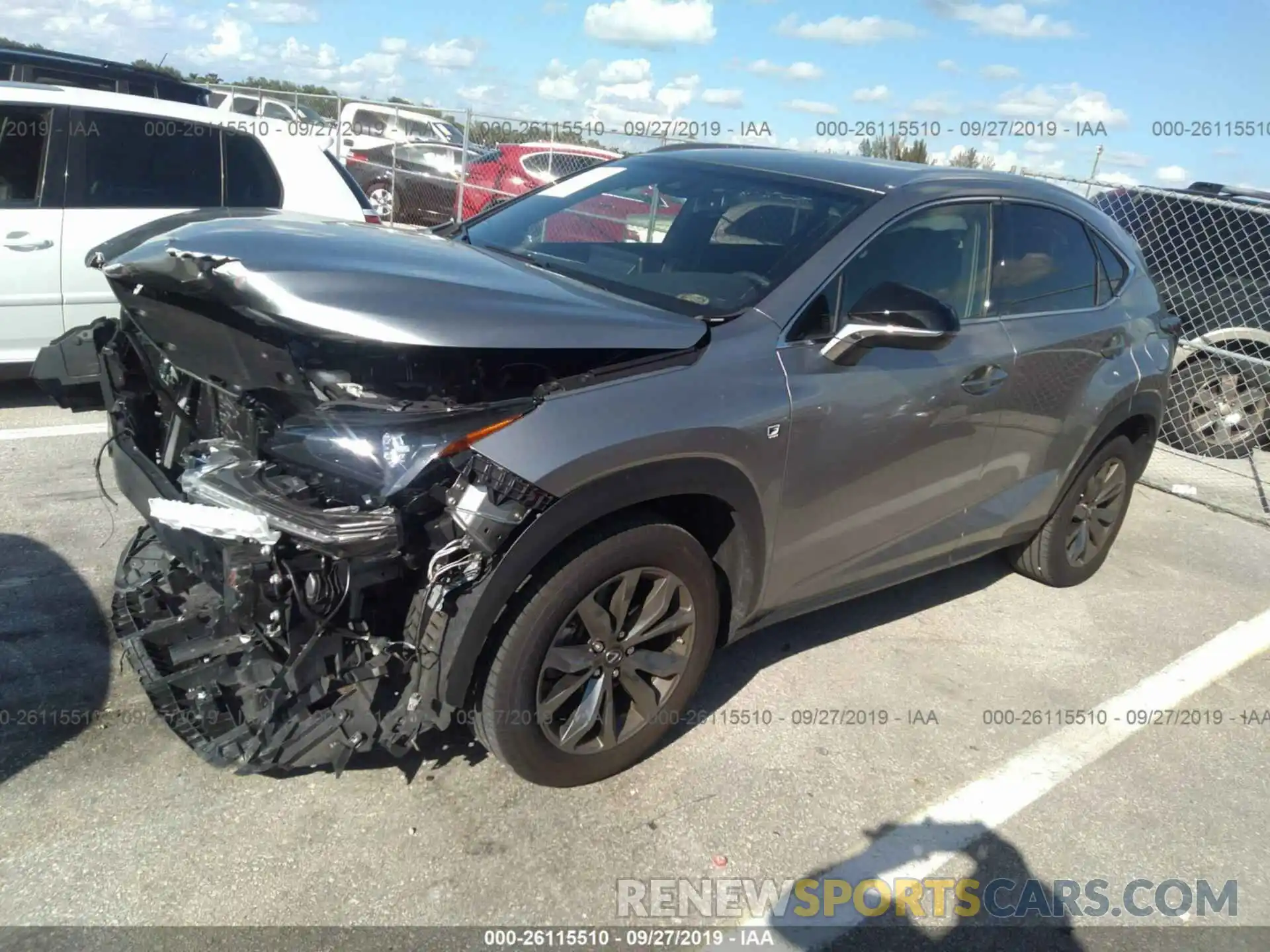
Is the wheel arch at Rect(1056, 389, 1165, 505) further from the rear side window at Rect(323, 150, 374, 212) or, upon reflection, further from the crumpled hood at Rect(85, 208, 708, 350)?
the rear side window at Rect(323, 150, 374, 212)

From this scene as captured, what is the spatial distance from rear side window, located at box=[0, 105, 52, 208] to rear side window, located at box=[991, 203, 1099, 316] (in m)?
5.12

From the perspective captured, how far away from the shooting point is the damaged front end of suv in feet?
7.86

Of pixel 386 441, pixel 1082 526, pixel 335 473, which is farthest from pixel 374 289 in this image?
pixel 1082 526

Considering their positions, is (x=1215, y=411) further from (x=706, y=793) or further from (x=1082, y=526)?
(x=706, y=793)

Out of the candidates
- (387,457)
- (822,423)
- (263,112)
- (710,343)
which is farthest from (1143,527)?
(263,112)

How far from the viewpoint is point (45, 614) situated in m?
3.59

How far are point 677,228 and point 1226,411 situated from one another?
6.20 meters

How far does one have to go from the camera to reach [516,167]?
1323 cm

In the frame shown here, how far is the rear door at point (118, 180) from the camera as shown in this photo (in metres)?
5.61

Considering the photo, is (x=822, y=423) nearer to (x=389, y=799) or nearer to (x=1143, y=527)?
(x=389, y=799)

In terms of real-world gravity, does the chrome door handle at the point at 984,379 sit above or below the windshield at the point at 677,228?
below

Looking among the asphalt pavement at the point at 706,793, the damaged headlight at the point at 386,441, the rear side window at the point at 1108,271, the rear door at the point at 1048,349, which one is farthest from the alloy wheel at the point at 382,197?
the damaged headlight at the point at 386,441

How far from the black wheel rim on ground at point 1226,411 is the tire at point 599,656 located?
656 cm

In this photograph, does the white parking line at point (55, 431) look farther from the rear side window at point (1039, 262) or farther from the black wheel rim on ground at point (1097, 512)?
the black wheel rim on ground at point (1097, 512)
